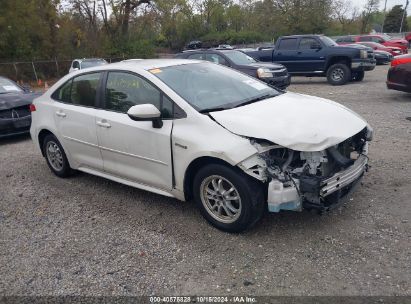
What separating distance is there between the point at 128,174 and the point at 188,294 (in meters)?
1.80

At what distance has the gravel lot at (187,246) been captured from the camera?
2973mm

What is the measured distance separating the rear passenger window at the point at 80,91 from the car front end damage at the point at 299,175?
7.56ft

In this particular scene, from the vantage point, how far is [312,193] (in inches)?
129

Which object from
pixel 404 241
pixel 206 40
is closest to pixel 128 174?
pixel 404 241

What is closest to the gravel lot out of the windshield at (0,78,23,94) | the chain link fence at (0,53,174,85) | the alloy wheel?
the alloy wheel

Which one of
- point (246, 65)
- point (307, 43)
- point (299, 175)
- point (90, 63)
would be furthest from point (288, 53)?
point (299, 175)

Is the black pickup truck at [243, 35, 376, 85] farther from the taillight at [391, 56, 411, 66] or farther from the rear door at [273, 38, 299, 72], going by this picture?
the taillight at [391, 56, 411, 66]

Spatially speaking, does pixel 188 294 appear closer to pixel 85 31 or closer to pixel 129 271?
pixel 129 271

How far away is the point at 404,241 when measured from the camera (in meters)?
3.35

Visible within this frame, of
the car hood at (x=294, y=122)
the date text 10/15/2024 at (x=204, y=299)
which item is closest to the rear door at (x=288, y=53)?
the car hood at (x=294, y=122)

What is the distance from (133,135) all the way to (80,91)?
130cm

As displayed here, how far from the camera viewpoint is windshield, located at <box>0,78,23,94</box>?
334 inches

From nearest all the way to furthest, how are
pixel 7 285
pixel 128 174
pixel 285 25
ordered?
pixel 7 285 → pixel 128 174 → pixel 285 25

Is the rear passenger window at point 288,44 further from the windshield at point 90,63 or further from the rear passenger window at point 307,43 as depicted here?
the windshield at point 90,63
